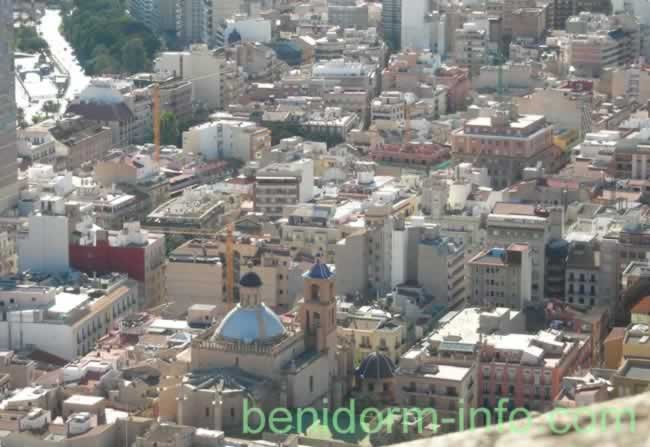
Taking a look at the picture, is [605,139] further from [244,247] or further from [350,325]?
[350,325]

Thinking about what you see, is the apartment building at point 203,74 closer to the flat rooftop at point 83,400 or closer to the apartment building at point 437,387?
the apartment building at point 437,387

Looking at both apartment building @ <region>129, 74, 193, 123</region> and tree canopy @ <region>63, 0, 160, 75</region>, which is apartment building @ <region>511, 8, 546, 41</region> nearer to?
tree canopy @ <region>63, 0, 160, 75</region>

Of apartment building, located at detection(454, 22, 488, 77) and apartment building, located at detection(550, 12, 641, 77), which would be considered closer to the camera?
apartment building, located at detection(550, 12, 641, 77)

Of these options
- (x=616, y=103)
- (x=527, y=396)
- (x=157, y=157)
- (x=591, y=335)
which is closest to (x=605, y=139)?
(x=616, y=103)

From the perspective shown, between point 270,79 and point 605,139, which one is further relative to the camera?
point 270,79

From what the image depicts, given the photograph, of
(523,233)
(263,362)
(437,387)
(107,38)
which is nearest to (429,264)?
(523,233)

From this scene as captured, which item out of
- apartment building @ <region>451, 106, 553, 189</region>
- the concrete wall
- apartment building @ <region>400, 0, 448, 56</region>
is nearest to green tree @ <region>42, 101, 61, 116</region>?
apartment building @ <region>400, 0, 448, 56</region>

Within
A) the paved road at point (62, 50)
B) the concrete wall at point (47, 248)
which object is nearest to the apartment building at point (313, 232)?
the concrete wall at point (47, 248)
